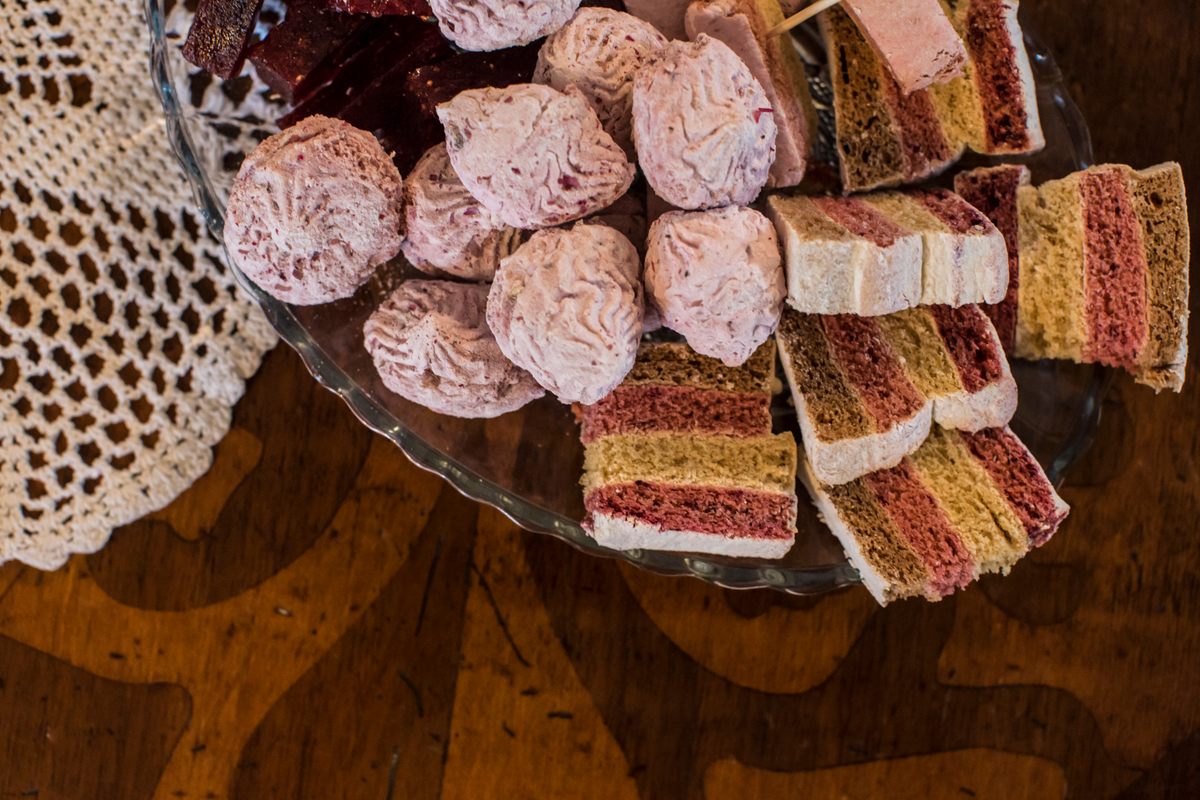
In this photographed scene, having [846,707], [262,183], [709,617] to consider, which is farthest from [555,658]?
[262,183]

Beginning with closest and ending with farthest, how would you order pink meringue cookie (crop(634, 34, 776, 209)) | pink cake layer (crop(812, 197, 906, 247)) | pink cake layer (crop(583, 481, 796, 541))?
pink meringue cookie (crop(634, 34, 776, 209))
pink cake layer (crop(812, 197, 906, 247))
pink cake layer (crop(583, 481, 796, 541))

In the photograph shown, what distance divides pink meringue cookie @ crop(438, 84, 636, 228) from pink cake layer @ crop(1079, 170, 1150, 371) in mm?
847

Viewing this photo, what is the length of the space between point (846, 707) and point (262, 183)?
4.83 feet

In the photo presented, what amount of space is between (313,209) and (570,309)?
419 mm

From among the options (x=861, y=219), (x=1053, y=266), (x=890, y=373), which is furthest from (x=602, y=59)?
(x=1053, y=266)

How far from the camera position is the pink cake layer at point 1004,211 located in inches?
66.5

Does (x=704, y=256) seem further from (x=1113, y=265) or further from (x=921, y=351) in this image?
(x=1113, y=265)

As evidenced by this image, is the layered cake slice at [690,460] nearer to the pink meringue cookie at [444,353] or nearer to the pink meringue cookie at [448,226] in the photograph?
the pink meringue cookie at [444,353]

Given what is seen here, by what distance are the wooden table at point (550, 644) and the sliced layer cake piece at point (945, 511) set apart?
305mm

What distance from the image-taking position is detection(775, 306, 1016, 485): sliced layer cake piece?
162 centimetres

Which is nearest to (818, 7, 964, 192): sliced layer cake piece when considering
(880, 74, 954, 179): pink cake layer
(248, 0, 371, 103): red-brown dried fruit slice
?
(880, 74, 954, 179): pink cake layer

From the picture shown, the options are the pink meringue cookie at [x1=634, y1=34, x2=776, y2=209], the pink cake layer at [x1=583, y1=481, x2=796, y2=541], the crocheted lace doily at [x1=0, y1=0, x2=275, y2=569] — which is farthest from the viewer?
the crocheted lace doily at [x1=0, y1=0, x2=275, y2=569]

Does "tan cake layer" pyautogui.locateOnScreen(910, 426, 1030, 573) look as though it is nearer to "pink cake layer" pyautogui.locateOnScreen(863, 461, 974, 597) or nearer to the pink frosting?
"pink cake layer" pyautogui.locateOnScreen(863, 461, 974, 597)

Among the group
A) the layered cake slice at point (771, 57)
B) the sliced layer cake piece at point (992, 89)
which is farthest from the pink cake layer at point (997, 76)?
the layered cake slice at point (771, 57)
